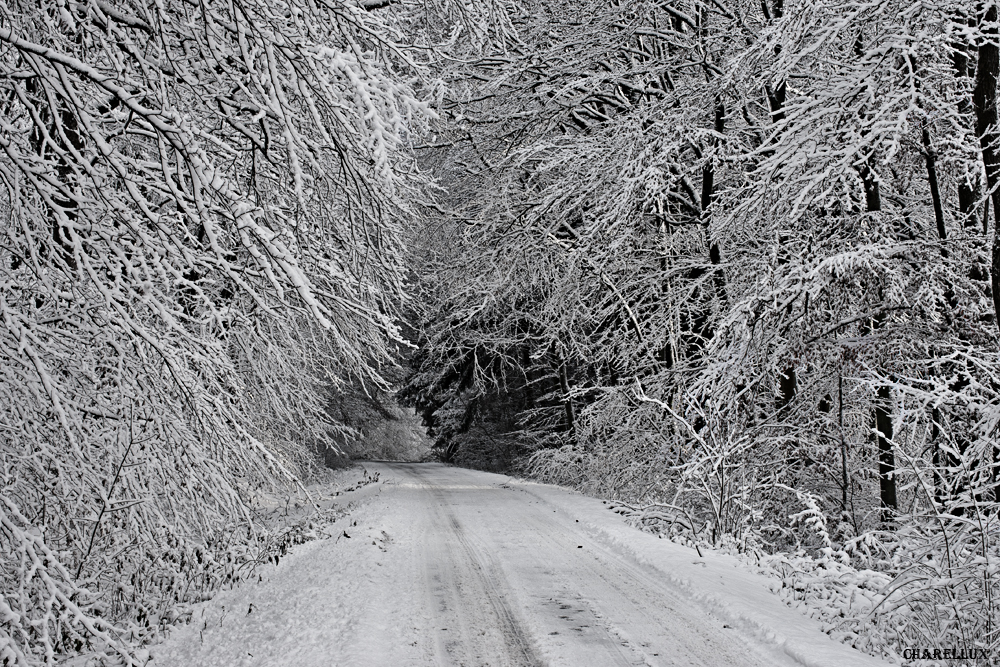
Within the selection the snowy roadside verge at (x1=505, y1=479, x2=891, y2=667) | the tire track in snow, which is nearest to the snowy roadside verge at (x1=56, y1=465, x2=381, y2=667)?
the tire track in snow

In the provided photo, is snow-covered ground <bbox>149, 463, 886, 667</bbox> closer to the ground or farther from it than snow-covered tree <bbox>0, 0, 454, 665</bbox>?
closer to the ground

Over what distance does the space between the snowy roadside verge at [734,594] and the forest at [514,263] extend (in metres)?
0.35

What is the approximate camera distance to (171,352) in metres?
3.94

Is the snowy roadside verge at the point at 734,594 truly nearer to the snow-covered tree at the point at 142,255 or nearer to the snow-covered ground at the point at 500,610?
the snow-covered ground at the point at 500,610

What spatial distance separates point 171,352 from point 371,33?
1957 millimetres

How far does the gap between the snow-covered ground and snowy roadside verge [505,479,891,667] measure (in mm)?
17

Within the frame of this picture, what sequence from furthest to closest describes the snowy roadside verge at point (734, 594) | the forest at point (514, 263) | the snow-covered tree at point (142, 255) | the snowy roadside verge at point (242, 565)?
the snowy roadside verge at point (242, 565)
the snowy roadside verge at point (734, 594)
the forest at point (514, 263)
the snow-covered tree at point (142, 255)

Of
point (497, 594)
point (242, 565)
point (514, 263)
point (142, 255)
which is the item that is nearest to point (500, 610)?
point (497, 594)

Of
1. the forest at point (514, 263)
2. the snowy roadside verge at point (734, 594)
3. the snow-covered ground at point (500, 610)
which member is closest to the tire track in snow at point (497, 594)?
the snow-covered ground at point (500, 610)

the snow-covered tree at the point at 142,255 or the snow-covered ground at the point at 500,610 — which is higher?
the snow-covered tree at the point at 142,255

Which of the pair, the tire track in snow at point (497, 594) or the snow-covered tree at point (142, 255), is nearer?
the snow-covered tree at point (142, 255)

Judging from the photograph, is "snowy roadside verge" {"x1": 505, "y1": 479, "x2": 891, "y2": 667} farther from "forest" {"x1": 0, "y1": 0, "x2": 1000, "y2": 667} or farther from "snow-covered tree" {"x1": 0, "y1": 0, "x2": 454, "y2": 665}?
"snow-covered tree" {"x1": 0, "y1": 0, "x2": 454, "y2": 665}

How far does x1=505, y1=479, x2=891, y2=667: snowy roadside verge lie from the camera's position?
4855 mm

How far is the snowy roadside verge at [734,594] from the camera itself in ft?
15.9
